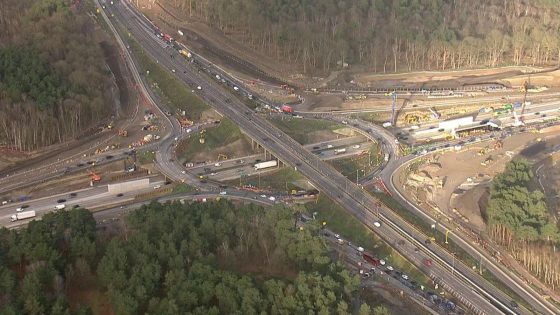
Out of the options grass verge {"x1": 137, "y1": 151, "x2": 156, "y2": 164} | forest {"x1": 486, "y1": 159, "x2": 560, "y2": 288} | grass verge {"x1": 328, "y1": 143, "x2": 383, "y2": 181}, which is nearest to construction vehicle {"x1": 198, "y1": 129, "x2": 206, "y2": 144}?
grass verge {"x1": 137, "y1": 151, "x2": 156, "y2": 164}

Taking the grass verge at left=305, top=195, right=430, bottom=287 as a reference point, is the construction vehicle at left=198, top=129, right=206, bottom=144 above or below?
above

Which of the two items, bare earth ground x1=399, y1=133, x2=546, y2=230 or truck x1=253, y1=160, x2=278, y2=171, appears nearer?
bare earth ground x1=399, y1=133, x2=546, y2=230

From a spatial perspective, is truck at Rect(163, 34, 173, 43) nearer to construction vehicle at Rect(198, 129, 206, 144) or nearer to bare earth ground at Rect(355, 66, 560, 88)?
construction vehicle at Rect(198, 129, 206, 144)

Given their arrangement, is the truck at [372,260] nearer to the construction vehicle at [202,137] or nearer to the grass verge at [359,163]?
the grass verge at [359,163]

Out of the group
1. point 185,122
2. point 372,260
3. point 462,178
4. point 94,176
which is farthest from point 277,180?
point 462,178

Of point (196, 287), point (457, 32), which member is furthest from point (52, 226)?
point (457, 32)

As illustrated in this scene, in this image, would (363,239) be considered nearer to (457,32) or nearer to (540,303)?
(540,303)

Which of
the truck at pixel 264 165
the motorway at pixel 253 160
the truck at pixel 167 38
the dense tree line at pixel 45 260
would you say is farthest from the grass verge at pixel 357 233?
the truck at pixel 167 38

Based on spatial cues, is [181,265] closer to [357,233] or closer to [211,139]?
[357,233]
